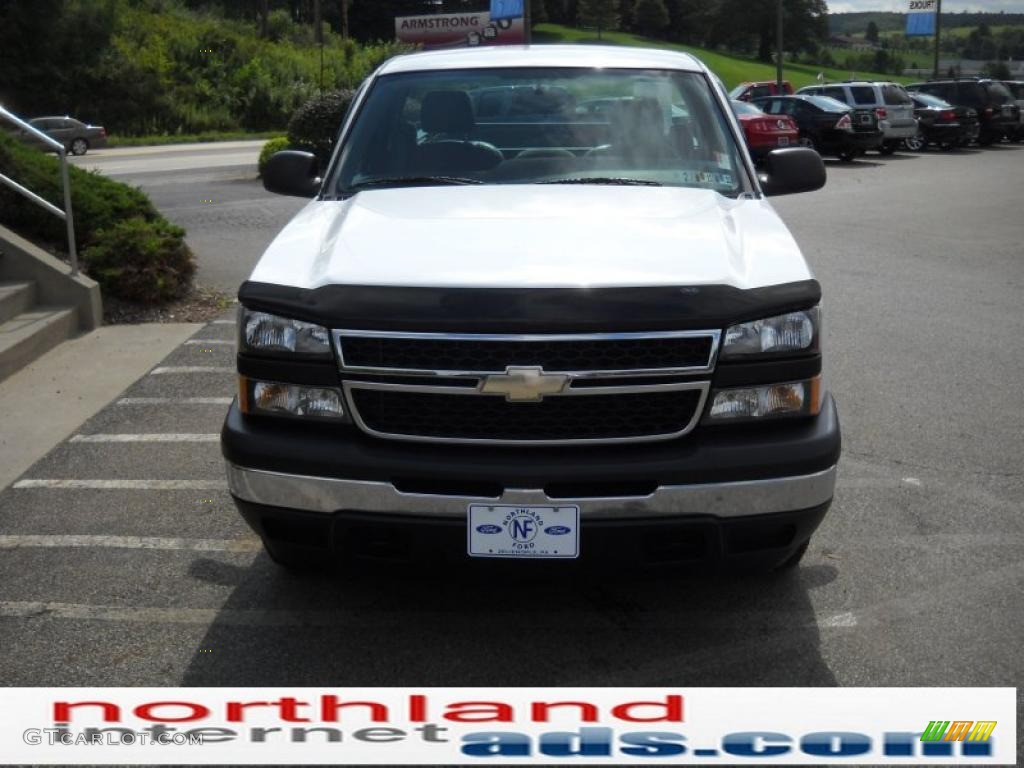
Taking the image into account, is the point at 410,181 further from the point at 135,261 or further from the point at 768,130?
the point at 768,130

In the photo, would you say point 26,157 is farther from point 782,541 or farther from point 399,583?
point 782,541

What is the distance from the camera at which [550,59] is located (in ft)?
18.9

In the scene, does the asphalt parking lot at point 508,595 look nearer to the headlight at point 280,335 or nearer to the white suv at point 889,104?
the headlight at point 280,335

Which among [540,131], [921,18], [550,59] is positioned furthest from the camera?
[921,18]

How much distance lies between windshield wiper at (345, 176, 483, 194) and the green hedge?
5.06 metres

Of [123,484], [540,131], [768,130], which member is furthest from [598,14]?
[123,484]

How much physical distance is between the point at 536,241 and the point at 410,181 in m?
1.16

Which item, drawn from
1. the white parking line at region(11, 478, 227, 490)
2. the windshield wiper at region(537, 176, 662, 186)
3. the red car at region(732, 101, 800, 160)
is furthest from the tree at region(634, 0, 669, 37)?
the windshield wiper at region(537, 176, 662, 186)

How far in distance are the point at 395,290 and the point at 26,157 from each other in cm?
750

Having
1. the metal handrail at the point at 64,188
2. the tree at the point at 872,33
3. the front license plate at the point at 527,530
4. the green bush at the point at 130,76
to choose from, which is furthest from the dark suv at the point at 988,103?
the tree at the point at 872,33

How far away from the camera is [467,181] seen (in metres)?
5.10

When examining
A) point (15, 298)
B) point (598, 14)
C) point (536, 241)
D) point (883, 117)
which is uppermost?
point (598, 14)

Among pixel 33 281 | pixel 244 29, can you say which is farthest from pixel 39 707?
pixel 244 29

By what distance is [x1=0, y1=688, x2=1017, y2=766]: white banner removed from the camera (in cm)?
346
